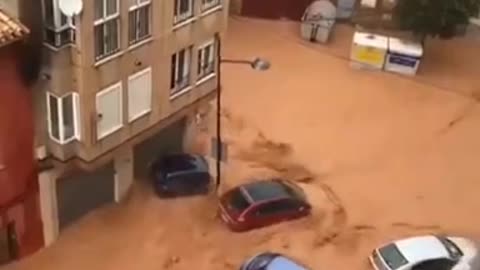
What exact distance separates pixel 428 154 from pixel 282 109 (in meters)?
2.47

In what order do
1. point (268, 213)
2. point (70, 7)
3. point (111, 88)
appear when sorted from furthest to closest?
1. point (268, 213)
2. point (111, 88)
3. point (70, 7)

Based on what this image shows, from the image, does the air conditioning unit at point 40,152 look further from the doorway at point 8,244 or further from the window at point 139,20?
the window at point 139,20

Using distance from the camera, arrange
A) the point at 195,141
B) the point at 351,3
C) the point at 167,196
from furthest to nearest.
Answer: the point at 351,3 → the point at 195,141 → the point at 167,196

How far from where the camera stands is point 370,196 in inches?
588

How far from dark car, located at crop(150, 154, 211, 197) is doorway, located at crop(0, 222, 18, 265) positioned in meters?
2.30

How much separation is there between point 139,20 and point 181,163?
2.76 m

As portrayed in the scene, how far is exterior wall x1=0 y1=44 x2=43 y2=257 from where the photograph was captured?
1202 centimetres

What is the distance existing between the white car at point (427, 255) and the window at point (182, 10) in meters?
3.95

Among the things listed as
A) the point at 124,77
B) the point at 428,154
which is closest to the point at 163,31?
the point at 124,77

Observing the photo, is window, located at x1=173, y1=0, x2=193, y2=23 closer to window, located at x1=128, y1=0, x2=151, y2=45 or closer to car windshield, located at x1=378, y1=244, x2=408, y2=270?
window, located at x1=128, y1=0, x2=151, y2=45

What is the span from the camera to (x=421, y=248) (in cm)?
1341

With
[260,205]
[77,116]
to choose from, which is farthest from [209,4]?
[260,205]

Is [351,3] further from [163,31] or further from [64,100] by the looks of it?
[64,100]

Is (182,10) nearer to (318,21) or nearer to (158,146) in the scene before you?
(158,146)
